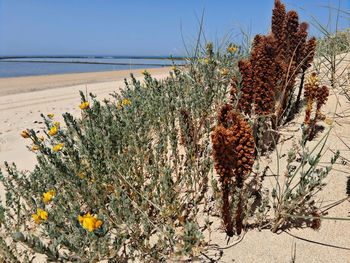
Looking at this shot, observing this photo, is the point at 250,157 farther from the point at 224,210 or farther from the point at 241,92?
the point at 241,92

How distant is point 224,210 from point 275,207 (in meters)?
0.40

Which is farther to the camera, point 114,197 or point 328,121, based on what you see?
point 328,121

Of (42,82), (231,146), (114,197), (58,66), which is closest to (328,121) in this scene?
(231,146)

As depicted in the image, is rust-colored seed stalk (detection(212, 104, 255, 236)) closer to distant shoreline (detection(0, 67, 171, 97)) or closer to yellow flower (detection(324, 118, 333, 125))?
yellow flower (detection(324, 118, 333, 125))

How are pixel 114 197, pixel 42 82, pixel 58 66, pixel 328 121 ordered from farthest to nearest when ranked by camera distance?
pixel 58 66 → pixel 42 82 → pixel 328 121 → pixel 114 197

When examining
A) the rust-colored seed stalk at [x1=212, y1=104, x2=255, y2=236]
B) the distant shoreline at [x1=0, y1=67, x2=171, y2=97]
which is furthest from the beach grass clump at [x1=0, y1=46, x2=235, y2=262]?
the distant shoreline at [x1=0, y1=67, x2=171, y2=97]

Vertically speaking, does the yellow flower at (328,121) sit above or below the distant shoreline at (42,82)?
above

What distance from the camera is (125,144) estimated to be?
141 inches

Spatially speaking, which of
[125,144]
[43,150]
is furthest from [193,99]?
[43,150]

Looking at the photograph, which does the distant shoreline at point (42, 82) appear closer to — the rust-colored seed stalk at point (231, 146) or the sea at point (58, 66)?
the sea at point (58, 66)

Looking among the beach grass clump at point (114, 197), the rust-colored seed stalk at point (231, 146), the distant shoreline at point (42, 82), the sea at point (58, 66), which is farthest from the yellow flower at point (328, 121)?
the distant shoreline at point (42, 82)

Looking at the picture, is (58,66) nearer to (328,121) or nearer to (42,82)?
(42,82)

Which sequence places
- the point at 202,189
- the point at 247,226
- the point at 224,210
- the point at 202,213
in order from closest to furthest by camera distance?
the point at 224,210 < the point at 247,226 < the point at 202,213 < the point at 202,189

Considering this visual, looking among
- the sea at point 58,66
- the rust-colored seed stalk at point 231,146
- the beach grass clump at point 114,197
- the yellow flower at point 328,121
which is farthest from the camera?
the sea at point 58,66
